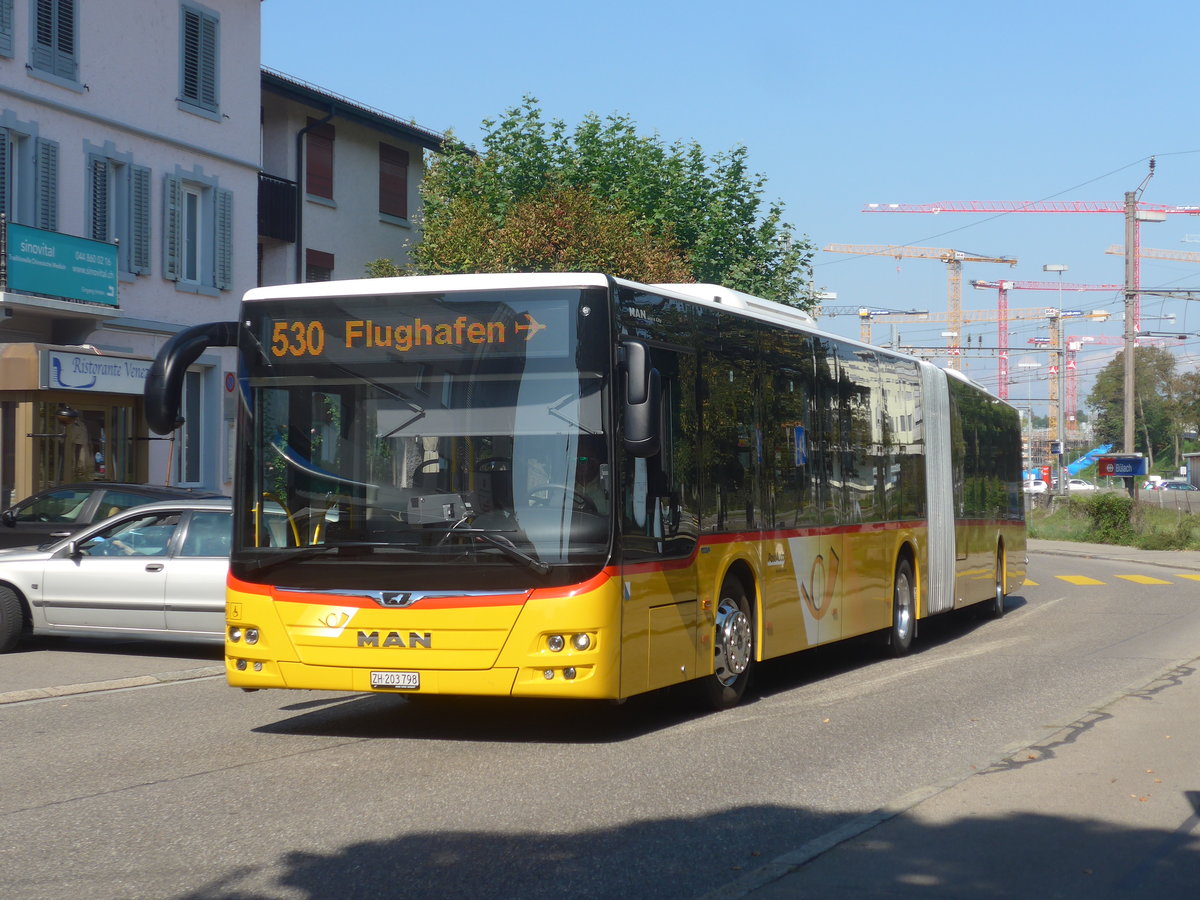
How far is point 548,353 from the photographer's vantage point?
29.9 feet

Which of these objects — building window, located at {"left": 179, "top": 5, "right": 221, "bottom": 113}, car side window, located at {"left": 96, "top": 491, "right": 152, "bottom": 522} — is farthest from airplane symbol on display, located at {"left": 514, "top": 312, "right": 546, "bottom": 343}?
building window, located at {"left": 179, "top": 5, "right": 221, "bottom": 113}

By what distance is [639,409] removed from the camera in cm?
871

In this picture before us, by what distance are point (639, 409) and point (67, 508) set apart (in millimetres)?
10197

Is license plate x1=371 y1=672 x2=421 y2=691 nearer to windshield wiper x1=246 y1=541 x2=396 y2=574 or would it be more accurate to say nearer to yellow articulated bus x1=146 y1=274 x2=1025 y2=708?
yellow articulated bus x1=146 y1=274 x2=1025 y2=708

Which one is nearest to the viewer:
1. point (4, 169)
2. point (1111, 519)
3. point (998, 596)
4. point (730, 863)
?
point (730, 863)

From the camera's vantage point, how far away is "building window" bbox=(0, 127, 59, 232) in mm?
23391

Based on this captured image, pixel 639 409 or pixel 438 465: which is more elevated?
pixel 639 409

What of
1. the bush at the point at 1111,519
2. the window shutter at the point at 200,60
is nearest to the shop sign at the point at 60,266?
the window shutter at the point at 200,60

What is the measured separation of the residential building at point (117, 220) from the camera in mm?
23328

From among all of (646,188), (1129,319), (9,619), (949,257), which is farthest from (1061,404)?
(949,257)

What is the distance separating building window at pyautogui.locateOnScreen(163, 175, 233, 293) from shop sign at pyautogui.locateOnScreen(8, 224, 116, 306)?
10.0 ft

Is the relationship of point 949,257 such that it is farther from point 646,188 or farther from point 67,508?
point 67,508

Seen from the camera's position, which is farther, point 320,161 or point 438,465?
point 320,161

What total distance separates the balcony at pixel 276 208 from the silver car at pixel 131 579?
19.1 meters
